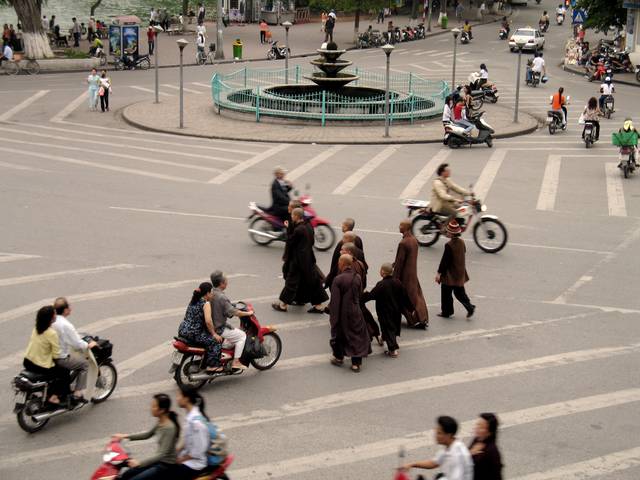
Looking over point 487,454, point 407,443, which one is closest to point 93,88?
point 407,443

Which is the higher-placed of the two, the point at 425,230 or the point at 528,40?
A: the point at 528,40

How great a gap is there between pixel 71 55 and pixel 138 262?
32.3 metres

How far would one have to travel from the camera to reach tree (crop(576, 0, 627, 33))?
49.5m

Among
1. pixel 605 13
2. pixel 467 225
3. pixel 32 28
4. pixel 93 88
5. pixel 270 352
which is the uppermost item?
pixel 605 13

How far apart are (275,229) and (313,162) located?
7.93 meters

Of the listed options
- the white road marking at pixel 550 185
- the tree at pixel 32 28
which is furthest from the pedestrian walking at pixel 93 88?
the white road marking at pixel 550 185

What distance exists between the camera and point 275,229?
17672mm

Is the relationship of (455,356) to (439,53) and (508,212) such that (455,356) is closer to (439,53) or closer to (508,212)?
(508,212)

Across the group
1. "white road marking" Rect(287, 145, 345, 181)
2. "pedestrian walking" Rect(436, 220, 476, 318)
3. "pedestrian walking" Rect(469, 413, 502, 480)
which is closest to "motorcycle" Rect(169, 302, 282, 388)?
"pedestrian walking" Rect(436, 220, 476, 318)

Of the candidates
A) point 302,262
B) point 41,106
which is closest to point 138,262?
point 302,262

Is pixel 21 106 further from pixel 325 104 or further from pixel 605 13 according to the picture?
pixel 605 13

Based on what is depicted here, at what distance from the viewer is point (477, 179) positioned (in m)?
23.6

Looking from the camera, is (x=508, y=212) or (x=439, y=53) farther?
(x=439, y=53)

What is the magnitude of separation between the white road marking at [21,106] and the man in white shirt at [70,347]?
21546 millimetres
